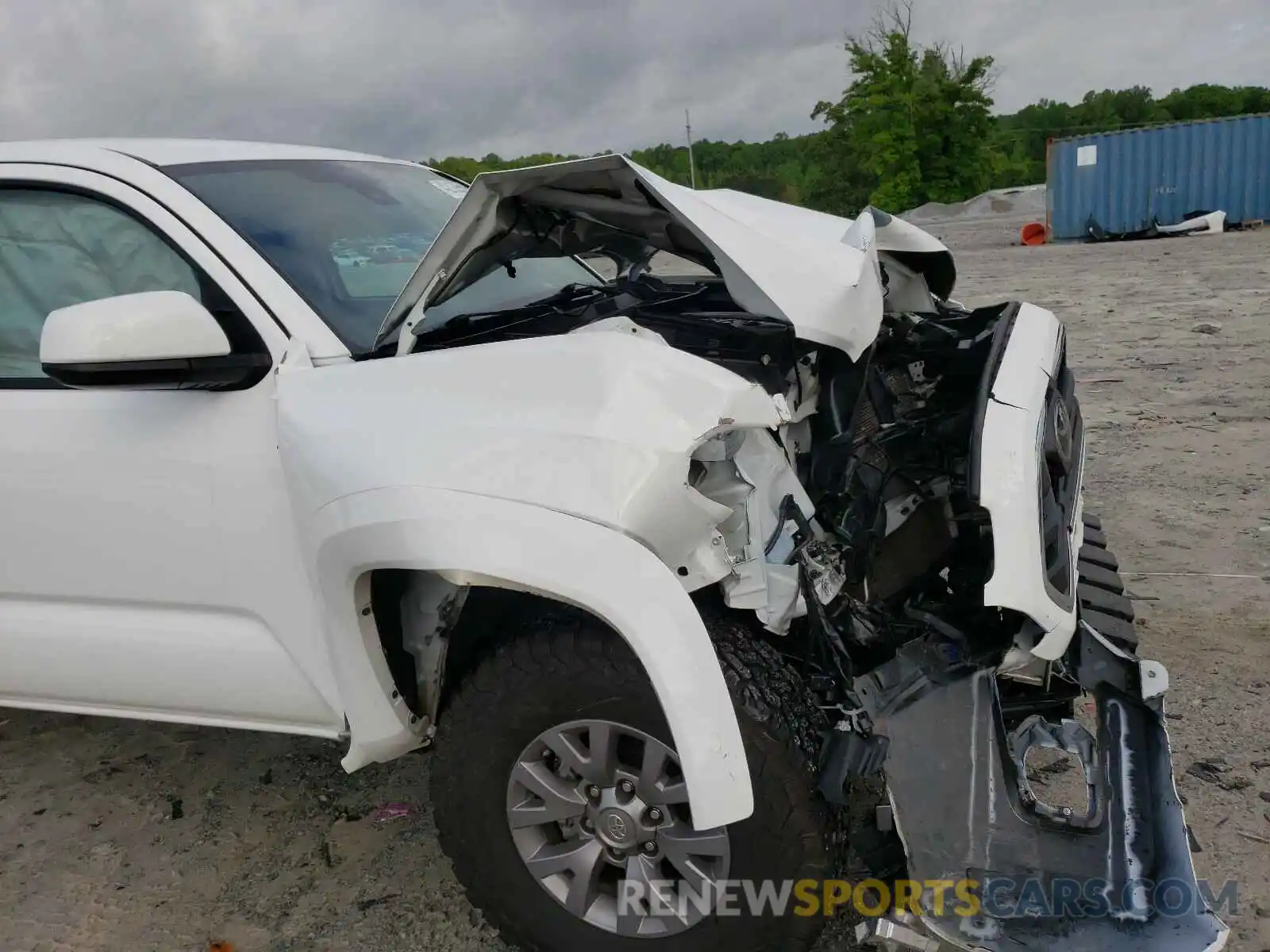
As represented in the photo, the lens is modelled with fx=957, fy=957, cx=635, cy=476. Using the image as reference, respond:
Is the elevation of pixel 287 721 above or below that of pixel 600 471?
below

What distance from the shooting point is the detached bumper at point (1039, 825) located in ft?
5.81

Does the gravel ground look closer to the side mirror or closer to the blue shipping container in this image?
the side mirror

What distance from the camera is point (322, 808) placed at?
283 cm

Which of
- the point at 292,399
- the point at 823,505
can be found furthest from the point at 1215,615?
the point at 292,399

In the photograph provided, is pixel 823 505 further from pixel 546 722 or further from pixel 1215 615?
pixel 1215 615

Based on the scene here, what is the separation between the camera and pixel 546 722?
6.47 ft

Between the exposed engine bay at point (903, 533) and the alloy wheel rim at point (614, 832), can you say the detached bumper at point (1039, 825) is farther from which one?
the alloy wheel rim at point (614, 832)

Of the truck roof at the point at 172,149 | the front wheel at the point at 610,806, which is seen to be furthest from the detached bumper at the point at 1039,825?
the truck roof at the point at 172,149

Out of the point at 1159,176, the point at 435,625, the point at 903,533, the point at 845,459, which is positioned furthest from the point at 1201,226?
the point at 435,625

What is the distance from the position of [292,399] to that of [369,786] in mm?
1395

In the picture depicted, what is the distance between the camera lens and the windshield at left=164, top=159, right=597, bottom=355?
234 cm

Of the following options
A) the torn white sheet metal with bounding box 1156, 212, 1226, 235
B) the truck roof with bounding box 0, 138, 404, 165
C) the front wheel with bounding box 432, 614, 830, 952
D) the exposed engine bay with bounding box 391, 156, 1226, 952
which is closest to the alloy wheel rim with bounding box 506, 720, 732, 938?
the front wheel with bounding box 432, 614, 830, 952

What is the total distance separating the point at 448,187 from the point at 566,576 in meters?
2.13

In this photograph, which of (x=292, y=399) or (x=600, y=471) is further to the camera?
(x=292, y=399)
